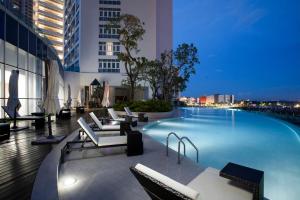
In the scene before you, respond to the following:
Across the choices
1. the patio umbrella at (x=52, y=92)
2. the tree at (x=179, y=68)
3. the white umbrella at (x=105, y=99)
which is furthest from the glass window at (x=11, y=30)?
the tree at (x=179, y=68)

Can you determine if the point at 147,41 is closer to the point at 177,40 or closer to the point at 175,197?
the point at 175,197

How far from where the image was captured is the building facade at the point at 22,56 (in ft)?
36.4

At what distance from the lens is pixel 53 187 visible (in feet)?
8.88

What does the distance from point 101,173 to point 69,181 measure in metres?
0.57

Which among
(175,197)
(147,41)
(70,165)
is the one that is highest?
(147,41)

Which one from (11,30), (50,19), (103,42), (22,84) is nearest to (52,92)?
(11,30)

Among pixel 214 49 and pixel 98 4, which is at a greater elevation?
pixel 214 49

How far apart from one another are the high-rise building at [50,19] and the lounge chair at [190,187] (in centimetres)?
6551

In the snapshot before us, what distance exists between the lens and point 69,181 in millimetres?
3285

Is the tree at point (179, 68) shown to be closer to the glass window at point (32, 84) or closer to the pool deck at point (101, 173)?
the glass window at point (32, 84)

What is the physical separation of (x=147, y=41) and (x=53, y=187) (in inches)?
1223

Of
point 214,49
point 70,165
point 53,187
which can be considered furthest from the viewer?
point 214,49

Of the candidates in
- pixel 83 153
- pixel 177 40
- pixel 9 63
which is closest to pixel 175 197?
pixel 83 153

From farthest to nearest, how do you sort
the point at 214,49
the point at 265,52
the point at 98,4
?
the point at 214,49 → the point at 265,52 → the point at 98,4
